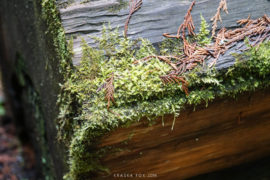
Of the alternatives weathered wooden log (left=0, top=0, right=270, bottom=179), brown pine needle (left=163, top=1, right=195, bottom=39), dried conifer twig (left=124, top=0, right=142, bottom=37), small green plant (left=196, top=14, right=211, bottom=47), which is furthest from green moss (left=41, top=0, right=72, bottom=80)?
small green plant (left=196, top=14, right=211, bottom=47)

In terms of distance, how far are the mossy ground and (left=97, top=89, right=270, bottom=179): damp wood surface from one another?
0.10m

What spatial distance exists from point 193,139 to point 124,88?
61 cm

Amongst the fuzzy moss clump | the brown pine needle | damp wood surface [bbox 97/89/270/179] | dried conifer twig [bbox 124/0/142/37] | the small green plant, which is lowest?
damp wood surface [bbox 97/89/270/179]

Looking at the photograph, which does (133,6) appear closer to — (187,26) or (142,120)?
(187,26)

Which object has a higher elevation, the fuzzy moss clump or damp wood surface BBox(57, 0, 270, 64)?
damp wood surface BBox(57, 0, 270, 64)

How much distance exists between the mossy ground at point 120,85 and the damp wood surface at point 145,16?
0.05 metres

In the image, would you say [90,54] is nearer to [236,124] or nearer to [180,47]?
[180,47]

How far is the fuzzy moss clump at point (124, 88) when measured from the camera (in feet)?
4.20

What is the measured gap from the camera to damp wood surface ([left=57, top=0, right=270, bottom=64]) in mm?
1371

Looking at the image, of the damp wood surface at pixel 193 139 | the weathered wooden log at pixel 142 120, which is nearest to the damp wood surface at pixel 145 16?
the weathered wooden log at pixel 142 120

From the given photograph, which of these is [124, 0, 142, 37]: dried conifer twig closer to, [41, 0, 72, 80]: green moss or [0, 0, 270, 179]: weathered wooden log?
[0, 0, 270, 179]: weathered wooden log

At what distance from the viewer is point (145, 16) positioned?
4.68 ft

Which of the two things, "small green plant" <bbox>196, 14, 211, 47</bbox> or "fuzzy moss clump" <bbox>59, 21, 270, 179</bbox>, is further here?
"small green plant" <bbox>196, 14, 211, 47</bbox>

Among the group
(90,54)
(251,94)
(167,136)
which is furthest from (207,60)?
(90,54)
